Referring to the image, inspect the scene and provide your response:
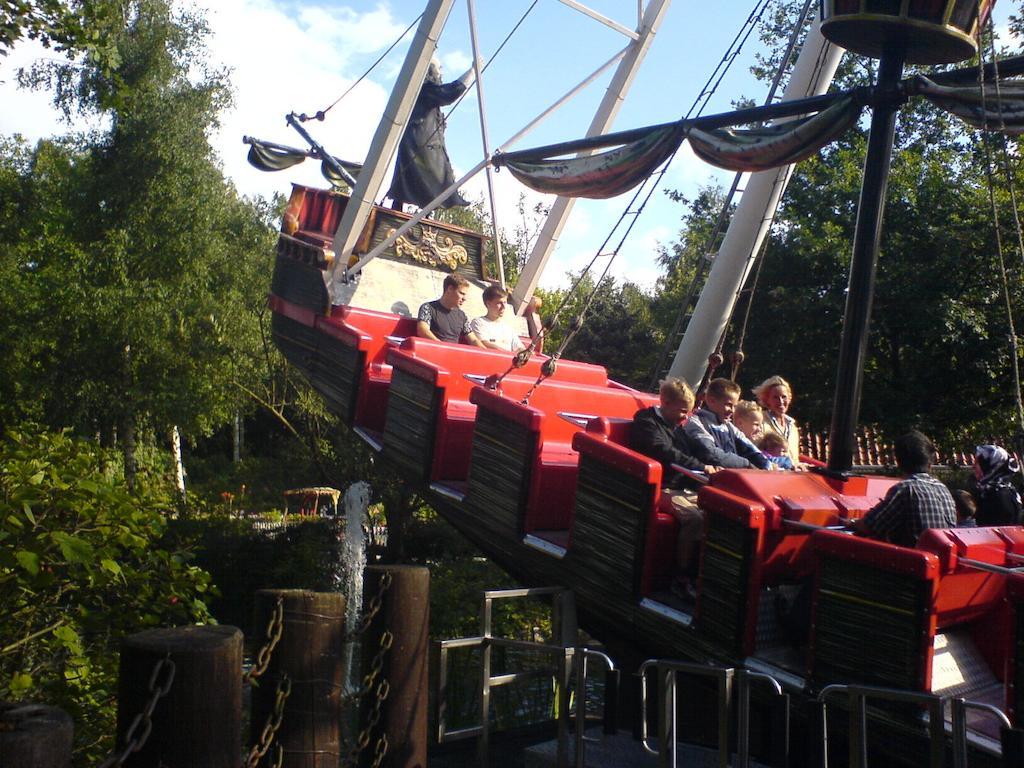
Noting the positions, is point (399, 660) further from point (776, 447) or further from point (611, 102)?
point (611, 102)

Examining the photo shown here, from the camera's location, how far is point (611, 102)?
26.6 ft

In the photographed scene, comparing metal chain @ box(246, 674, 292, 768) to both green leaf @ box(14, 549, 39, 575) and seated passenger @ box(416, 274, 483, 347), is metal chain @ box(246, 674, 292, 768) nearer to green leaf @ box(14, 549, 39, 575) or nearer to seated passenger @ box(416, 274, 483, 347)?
green leaf @ box(14, 549, 39, 575)

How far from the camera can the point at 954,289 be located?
12578 millimetres

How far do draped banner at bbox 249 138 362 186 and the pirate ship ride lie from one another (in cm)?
264

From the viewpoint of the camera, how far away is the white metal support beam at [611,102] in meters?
8.01

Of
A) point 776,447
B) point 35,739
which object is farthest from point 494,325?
point 35,739

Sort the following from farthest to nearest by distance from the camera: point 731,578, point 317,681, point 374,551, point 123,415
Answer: point 123,415, point 374,551, point 731,578, point 317,681

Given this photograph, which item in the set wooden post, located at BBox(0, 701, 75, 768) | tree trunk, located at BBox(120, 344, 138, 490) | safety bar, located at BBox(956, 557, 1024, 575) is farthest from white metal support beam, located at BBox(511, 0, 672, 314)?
tree trunk, located at BBox(120, 344, 138, 490)

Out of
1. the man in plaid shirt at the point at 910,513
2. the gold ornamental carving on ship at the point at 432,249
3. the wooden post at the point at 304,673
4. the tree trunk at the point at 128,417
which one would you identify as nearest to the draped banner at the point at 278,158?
the gold ornamental carving on ship at the point at 432,249

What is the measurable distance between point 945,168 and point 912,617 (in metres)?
12.4

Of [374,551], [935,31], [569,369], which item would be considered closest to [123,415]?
[374,551]

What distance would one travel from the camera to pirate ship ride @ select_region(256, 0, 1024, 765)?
3688mm

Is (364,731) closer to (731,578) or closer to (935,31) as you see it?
(731,578)

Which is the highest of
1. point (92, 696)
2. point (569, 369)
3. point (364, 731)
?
point (569, 369)
